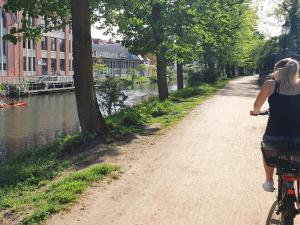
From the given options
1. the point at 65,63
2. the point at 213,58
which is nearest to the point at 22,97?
the point at 213,58

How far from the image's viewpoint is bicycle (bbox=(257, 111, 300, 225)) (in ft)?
14.9

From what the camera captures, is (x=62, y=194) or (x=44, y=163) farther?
(x=44, y=163)

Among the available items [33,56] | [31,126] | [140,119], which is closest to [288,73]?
[140,119]

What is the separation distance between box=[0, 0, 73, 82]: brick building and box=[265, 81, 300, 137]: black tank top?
163 ft

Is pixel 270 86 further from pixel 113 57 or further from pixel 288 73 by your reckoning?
pixel 113 57

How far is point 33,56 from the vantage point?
68438 mm

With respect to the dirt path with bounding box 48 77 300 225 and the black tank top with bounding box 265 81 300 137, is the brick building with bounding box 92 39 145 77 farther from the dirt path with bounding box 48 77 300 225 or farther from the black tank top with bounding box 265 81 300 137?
the black tank top with bounding box 265 81 300 137

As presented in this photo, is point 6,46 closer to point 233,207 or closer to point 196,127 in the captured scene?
point 196,127

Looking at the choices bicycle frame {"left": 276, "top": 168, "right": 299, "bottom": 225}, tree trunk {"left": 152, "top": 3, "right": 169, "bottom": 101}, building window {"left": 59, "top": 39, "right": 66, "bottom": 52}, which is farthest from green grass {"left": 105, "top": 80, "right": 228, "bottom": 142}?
building window {"left": 59, "top": 39, "right": 66, "bottom": 52}

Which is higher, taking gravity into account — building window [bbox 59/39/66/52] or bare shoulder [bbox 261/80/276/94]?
building window [bbox 59/39/66/52]

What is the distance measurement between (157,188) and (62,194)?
1.50m

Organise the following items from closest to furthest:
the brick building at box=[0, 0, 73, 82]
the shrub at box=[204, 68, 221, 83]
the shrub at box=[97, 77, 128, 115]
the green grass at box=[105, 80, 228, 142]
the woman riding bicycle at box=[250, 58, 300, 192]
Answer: the woman riding bicycle at box=[250, 58, 300, 192]
the green grass at box=[105, 80, 228, 142]
the shrub at box=[97, 77, 128, 115]
the shrub at box=[204, 68, 221, 83]
the brick building at box=[0, 0, 73, 82]

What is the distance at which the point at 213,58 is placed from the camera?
41781 millimetres

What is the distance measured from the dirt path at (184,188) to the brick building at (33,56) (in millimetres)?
Result: 44457
